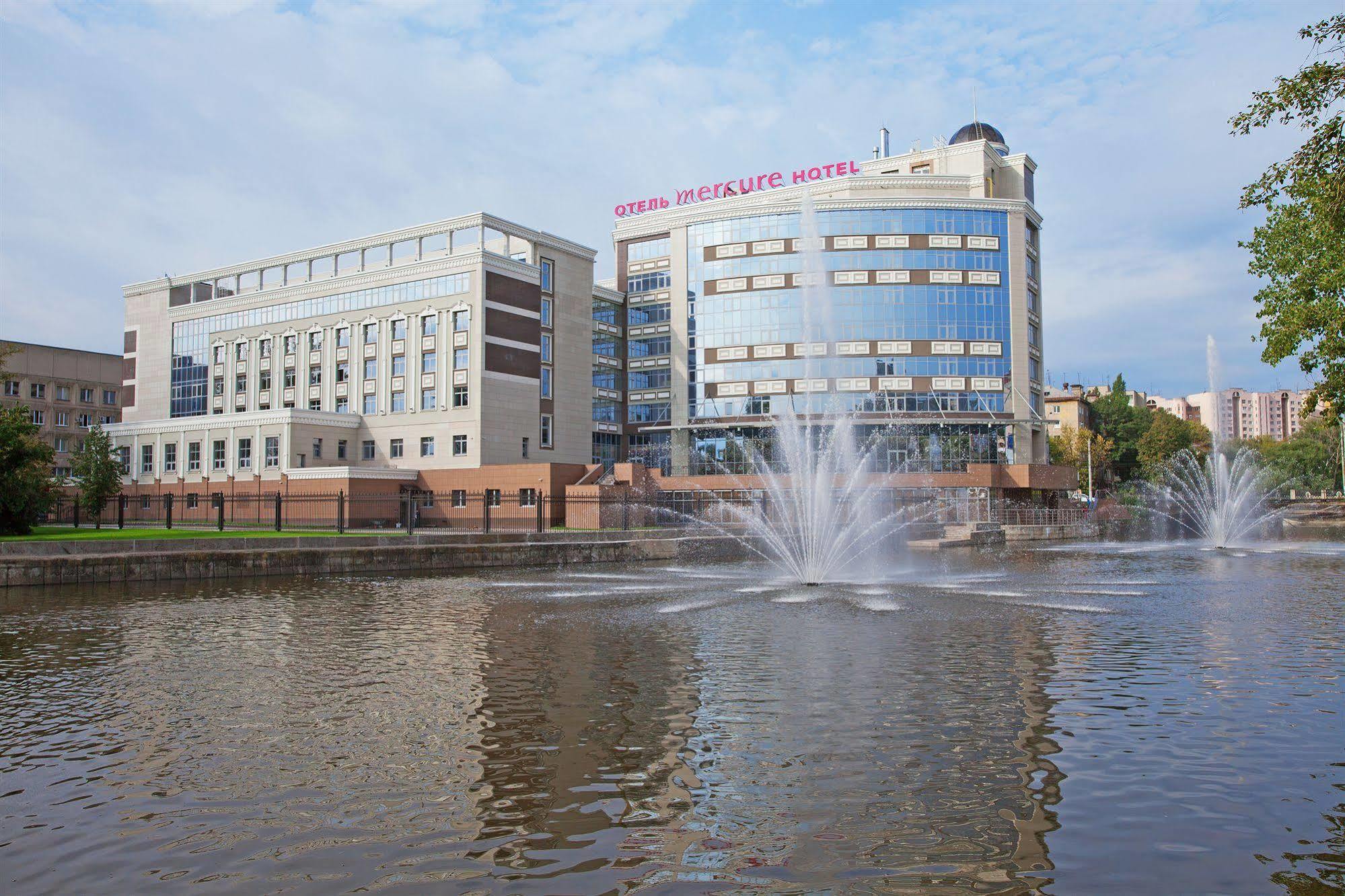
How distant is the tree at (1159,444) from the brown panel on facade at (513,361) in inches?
2645

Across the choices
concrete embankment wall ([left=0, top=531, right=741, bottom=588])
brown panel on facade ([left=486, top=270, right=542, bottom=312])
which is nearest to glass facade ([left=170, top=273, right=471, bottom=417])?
brown panel on facade ([left=486, top=270, right=542, bottom=312])

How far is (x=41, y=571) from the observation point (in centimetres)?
2352

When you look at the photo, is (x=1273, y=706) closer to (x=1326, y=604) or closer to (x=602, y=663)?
(x=602, y=663)

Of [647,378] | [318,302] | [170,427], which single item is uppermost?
[318,302]

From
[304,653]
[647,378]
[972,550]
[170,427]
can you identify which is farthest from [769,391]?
[304,653]

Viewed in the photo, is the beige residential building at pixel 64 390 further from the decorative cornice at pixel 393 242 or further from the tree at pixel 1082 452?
the tree at pixel 1082 452

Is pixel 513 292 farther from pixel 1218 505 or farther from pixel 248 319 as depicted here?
pixel 1218 505

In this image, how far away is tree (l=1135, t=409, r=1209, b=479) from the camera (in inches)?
3976

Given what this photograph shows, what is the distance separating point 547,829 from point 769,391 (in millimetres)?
67422

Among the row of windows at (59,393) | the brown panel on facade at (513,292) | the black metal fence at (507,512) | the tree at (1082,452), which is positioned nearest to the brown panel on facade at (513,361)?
the brown panel on facade at (513,292)

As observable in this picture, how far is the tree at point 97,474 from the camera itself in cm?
4325

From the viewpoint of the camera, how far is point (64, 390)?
10244 cm

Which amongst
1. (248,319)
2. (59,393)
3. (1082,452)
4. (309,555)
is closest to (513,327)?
(248,319)

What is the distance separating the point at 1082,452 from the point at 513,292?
220 ft
